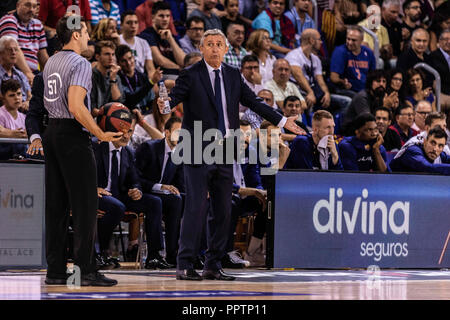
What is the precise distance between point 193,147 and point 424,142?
425 centimetres

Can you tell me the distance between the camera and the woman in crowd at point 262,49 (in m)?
13.2

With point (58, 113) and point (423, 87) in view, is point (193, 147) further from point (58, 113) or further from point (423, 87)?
point (423, 87)

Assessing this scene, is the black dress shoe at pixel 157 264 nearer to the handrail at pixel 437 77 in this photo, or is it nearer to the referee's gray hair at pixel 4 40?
the referee's gray hair at pixel 4 40

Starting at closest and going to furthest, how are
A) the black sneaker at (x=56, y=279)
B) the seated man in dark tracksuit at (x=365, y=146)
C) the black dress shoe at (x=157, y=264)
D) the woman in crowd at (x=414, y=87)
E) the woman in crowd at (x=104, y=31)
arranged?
the black sneaker at (x=56, y=279), the black dress shoe at (x=157, y=264), the seated man in dark tracksuit at (x=365, y=146), the woman in crowd at (x=104, y=31), the woman in crowd at (x=414, y=87)

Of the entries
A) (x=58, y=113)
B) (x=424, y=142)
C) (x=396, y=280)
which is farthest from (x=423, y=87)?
(x=58, y=113)

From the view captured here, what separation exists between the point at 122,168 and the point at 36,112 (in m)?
1.84

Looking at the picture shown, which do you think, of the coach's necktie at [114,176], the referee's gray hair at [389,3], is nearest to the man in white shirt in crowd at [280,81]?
the coach's necktie at [114,176]

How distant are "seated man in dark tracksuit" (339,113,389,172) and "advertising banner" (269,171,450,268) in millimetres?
1074

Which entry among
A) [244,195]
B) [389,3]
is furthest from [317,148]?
[389,3]

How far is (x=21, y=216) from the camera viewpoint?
8430 mm

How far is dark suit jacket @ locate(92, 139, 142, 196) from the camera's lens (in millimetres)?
9258

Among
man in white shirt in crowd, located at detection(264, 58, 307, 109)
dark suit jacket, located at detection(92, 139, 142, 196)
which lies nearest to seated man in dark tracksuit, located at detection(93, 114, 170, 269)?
dark suit jacket, located at detection(92, 139, 142, 196)

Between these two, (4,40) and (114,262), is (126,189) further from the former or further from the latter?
(4,40)

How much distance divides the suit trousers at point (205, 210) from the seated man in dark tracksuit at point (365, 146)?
318cm
